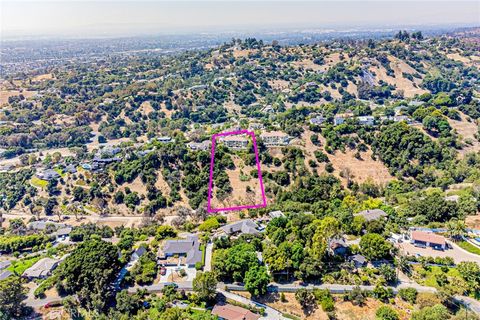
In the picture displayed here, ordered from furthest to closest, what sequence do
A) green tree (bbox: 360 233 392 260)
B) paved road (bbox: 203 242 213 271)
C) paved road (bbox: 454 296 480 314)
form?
1. paved road (bbox: 203 242 213 271)
2. green tree (bbox: 360 233 392 260)
3. paved road (bbox: 454 296 480 314)

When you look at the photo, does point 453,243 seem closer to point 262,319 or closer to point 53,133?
point 262,319

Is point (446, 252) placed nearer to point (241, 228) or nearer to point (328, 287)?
point (328, 287)

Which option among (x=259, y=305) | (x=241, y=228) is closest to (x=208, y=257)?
(x=241, y=228)

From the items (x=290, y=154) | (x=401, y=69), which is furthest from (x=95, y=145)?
(x=401, y=69)

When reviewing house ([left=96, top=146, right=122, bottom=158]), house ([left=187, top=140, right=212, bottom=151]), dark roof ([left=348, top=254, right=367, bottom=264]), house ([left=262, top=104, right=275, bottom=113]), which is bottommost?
dark roof ([left=348, top=254, right=367, bottom=264])

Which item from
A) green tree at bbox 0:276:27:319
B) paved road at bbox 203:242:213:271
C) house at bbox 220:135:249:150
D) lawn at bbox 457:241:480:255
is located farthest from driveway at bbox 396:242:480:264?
green tree at bbox 0:276:27:319

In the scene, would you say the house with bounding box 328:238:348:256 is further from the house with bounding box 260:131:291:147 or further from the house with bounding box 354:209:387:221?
the house with bounding box 260:131:291:147
